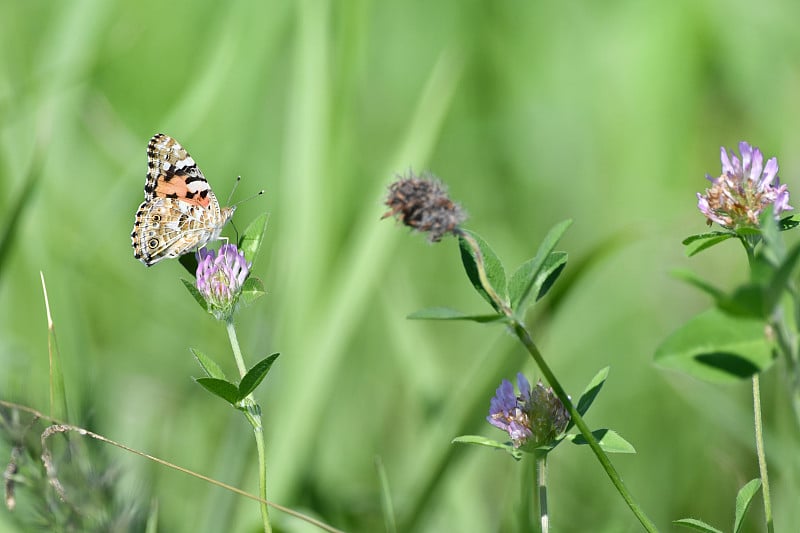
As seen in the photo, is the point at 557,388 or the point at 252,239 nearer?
the point at 557,388

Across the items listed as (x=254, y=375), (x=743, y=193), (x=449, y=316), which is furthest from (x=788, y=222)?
(x=254, y=375)

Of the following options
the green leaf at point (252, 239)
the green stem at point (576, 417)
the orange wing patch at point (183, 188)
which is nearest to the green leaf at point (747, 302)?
the green stem at point (576, 417)

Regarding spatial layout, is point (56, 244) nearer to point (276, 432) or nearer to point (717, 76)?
point (276, 432)

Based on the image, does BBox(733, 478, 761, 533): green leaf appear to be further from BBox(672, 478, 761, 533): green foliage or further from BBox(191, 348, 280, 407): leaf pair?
BBox(191, 348, 280, 407): leaf pair

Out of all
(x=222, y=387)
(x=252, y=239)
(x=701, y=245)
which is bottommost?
(x=222, y=387)

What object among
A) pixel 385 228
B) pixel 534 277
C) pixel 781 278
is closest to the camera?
pixel 781 278

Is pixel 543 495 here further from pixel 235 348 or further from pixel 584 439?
pixel 235 348

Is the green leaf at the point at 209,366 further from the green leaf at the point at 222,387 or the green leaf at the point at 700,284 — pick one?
A: the green leaf at the point at 700,284

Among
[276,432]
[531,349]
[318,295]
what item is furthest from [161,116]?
[531,349]
